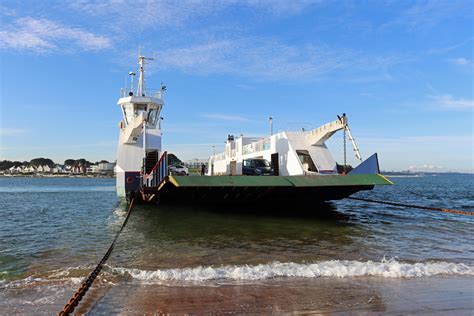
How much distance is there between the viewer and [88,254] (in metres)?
9.31

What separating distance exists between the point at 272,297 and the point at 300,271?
1723mm

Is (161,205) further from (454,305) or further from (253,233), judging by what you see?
(454,305)

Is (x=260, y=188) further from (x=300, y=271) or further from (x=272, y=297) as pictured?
(x=272, y=297)

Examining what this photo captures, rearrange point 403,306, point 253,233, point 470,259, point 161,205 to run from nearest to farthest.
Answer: point 403,306, point 470,259, point 253,233, point 161,205

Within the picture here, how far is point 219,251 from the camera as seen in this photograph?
9562 millimetres

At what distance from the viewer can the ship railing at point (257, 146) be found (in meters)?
20.0

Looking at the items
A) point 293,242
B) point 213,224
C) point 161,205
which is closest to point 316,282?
point 293,242

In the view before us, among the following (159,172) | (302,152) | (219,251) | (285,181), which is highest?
(302,152)

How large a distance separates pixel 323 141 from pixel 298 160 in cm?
174

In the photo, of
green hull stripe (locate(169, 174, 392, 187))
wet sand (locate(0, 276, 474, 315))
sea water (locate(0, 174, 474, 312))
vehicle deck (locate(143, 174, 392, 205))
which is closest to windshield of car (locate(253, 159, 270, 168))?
vehicle deck (locate(143, 174, 392, 205))

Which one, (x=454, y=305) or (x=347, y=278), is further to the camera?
(x=347, y=278)

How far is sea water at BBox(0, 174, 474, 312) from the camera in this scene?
23.0ft

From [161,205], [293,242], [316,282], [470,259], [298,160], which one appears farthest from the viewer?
[161,205]

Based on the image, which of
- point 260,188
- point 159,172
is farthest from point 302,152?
point 159,172
